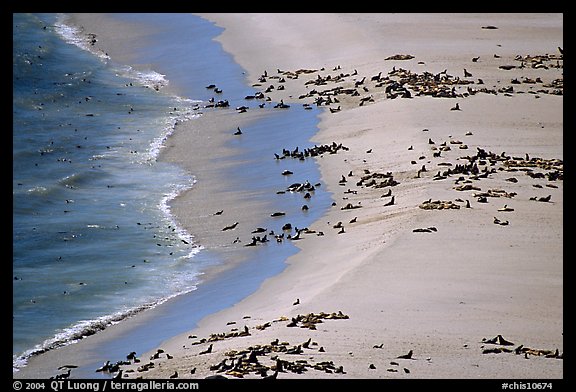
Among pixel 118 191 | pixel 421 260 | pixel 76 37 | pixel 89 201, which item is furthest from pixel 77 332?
pixel 76 37

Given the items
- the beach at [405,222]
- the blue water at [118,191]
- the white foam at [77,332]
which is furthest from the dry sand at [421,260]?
the white foam at [77,332]

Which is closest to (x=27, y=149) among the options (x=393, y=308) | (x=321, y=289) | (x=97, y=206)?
(x=97, y=206)

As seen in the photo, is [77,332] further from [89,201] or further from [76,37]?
[76,37]

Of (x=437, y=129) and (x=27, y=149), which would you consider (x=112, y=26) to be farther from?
(x=437, y=129)

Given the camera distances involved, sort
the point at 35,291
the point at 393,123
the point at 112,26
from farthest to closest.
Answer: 1. the point at 112,26
2. the point at 393,123
3. the point at 35,291

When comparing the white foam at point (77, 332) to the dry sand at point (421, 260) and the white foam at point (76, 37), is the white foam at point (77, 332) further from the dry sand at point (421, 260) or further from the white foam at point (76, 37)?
the white foam at point (76, 37)
